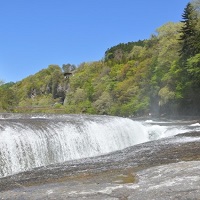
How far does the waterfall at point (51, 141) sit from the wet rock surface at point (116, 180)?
73.8 inches

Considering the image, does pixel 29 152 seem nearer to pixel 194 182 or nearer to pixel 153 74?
pixel 194 182

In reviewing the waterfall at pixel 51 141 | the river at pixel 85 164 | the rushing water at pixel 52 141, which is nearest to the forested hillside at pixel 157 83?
the rushing water at pixel 52 141

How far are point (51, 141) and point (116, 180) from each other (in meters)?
8.49

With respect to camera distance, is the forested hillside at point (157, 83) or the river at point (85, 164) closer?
the river at point (85, 164)

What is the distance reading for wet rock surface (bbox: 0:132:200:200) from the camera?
9.63 metres

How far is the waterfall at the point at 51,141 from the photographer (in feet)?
55.0

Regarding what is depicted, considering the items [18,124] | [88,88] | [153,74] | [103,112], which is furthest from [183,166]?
[88,88]

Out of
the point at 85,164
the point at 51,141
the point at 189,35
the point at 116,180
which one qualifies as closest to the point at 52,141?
the point at 51,141

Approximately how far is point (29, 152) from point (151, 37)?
241ft

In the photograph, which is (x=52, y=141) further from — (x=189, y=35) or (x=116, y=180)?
(x=189, y=35)

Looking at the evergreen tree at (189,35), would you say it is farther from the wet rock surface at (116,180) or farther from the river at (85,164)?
the wet rock surface at (116,180)

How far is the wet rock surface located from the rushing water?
Result: 6.21 ft

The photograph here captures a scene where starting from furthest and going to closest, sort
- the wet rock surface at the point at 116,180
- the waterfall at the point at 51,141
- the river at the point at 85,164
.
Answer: the waterfall at the point at 51,141 < the river at the point at 85,164 < the wet rock surface at the point at 116,180

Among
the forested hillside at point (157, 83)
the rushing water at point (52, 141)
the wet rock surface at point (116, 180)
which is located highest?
the forested hillside at point (157, 83)
